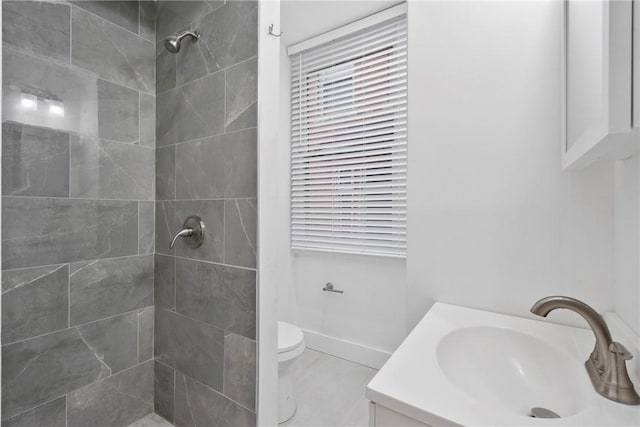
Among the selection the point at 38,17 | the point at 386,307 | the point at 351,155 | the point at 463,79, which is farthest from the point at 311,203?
the point at 38,17

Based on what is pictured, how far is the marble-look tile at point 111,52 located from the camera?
1.32 m

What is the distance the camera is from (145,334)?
5.18 feet

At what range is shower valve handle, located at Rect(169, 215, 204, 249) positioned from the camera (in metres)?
1.37

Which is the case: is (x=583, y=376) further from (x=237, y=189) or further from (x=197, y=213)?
(x=197, y=213)

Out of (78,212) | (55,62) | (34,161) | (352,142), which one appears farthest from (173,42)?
(352,142)

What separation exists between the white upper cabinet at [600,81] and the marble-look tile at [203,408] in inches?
55.3

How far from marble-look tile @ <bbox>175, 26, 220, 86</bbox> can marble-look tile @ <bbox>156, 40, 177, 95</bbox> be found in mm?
41

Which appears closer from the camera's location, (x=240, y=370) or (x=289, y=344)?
(x=240, y=370)

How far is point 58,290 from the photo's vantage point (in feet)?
4.19

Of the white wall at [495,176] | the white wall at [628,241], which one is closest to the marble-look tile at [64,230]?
the white wall at [495,176]

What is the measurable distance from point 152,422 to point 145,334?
0.42 m

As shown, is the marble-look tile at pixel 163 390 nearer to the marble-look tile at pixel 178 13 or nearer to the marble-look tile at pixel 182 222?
the marble-look tile at pixel 182 222

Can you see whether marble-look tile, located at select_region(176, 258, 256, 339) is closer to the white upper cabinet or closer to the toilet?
the toilet

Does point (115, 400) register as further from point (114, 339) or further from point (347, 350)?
point (347, 350)
